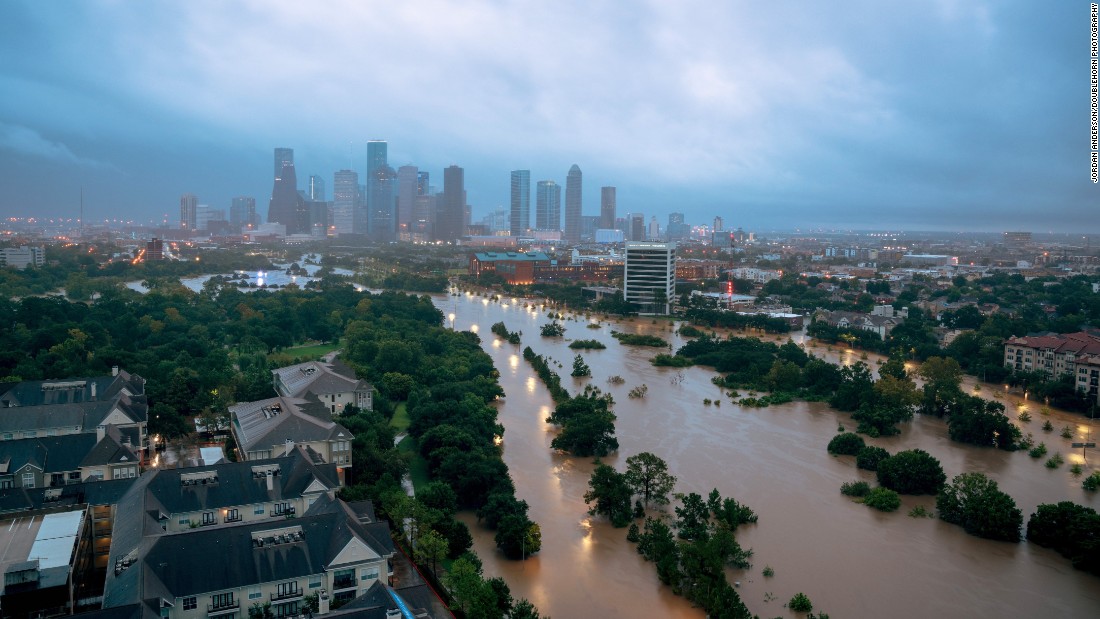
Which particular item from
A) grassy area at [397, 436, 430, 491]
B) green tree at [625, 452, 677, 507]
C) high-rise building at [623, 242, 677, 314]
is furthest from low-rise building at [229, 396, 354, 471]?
high-rise building at [623, 242, 677, 314]

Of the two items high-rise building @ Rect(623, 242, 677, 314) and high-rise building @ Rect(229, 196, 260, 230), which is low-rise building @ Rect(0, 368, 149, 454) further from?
high-rise building @ Rect(229, 196, 260, 230)

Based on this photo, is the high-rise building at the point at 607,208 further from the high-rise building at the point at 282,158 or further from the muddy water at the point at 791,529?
the muddy water at the point at 791,529

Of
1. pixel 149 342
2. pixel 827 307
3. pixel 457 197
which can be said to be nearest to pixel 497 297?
pixel 827 307

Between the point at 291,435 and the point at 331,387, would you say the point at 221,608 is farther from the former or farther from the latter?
the point at 331,387

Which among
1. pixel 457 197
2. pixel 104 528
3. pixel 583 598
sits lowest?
pixel 583 598

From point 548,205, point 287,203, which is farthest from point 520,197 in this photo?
point 287,203

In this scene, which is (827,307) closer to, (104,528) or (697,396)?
(697,396)
